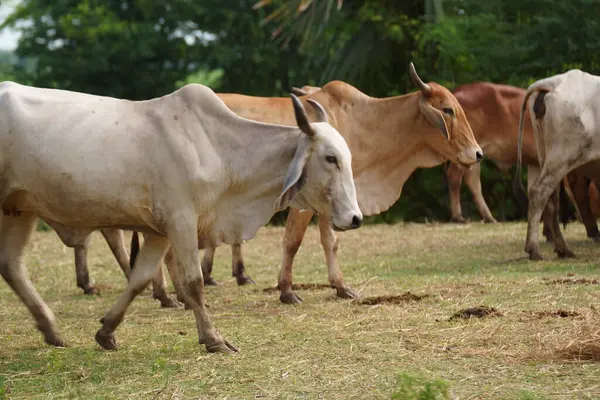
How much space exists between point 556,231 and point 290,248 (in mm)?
2926

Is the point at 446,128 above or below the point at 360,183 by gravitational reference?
above

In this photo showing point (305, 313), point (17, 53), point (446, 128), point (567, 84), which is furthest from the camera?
point (17, 53)

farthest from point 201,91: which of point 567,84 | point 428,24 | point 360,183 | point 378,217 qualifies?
point 378,217

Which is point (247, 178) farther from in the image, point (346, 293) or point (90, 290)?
point (90, 290)

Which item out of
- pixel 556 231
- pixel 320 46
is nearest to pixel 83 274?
pixel 556 231

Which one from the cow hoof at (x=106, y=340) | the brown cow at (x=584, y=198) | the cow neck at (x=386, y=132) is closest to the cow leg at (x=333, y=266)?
the cow neck at (x=386, y=132)

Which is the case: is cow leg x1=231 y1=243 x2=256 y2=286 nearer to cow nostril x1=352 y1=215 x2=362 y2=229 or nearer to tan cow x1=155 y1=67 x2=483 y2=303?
tan cow x1=155 y1=67 x2=483 y2=303

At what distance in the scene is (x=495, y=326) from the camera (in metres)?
6.15

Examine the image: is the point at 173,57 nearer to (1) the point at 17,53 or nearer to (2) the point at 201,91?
(1) the point at 17,53

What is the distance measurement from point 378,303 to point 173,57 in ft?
52.2

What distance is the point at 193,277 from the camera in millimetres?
5727

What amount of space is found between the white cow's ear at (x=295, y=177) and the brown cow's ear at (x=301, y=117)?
68mm

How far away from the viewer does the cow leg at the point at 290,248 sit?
7766mm

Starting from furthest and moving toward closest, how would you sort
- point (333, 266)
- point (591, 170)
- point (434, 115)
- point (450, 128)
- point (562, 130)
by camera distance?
point (591, 170), point (562, 130), point (450, 128), point (434, 115), point (333, 266)
